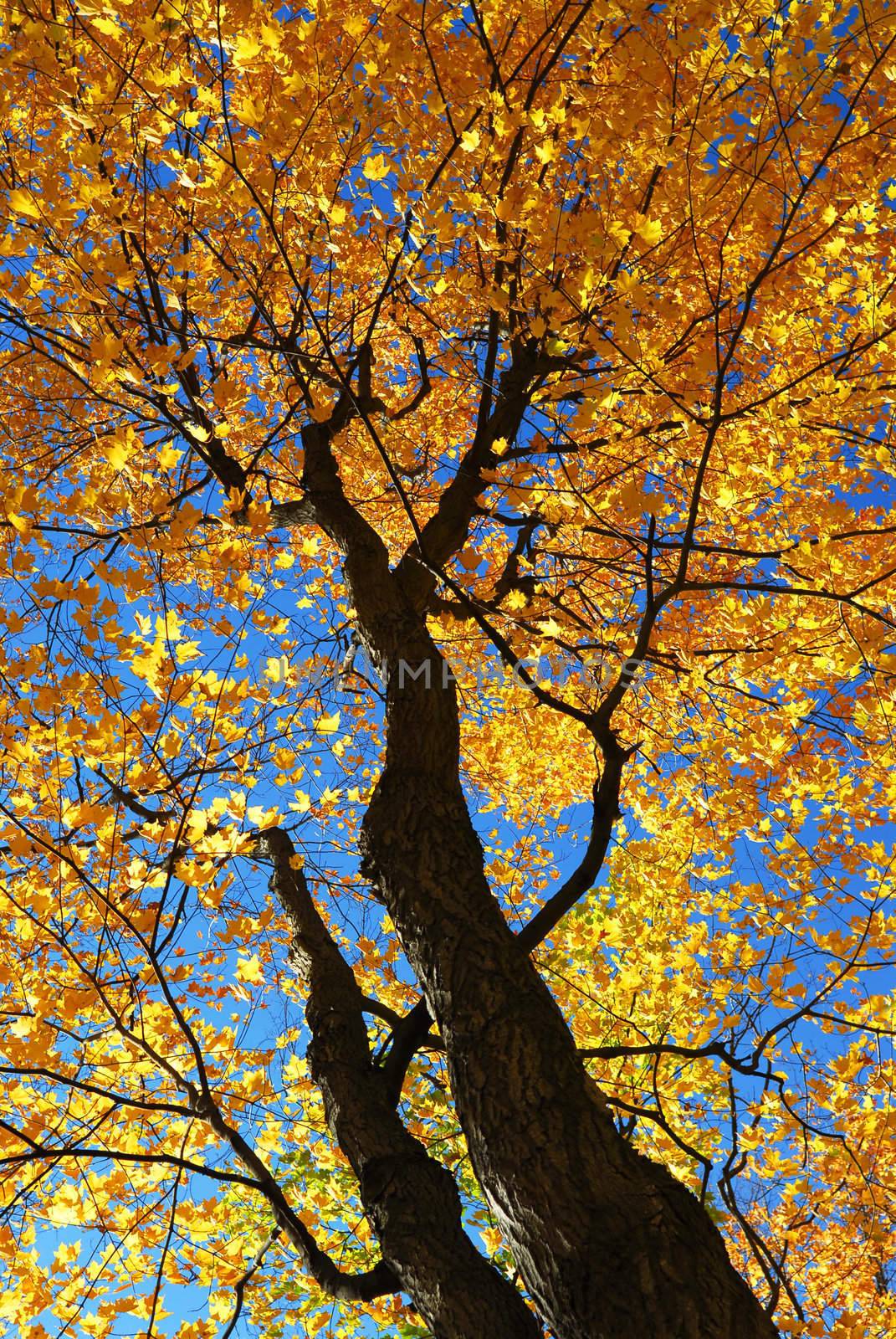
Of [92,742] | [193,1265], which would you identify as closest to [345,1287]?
[193,1265]

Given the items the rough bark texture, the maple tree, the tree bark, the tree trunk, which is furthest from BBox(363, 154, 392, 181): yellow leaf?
the tree bark

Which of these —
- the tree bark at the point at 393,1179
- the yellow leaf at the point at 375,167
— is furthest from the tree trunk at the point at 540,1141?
the yellow leaf at the point at 375,167

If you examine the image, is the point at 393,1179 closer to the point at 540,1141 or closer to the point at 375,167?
the point at 540,1141

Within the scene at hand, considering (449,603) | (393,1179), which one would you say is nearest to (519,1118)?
(393,1179)

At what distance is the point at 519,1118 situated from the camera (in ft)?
7.77

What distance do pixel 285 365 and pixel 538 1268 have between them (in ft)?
15.0

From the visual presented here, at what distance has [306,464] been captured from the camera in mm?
4668

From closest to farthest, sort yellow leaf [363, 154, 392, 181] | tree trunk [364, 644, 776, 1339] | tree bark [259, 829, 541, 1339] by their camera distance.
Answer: tree trunk [364, 644, 776, 1339]
tree bark [259, 829, 541, 1339]
yellow leaf [363, 154, 392, 181]

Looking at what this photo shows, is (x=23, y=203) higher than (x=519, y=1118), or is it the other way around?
(x=23, y=203)

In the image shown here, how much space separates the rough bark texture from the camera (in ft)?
6.73

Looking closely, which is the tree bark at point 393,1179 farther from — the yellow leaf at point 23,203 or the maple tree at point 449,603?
the yellow leaf at point 23,203

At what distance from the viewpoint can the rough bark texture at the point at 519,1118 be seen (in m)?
2.05

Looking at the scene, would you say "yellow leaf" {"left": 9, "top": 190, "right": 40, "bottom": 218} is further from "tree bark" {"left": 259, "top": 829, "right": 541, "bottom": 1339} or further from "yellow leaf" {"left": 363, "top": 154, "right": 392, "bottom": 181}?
"tree bark" {"left": 259, "top": 829, "right": 541, "bottom": 1339}

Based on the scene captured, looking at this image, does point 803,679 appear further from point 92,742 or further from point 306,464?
point 92,742
